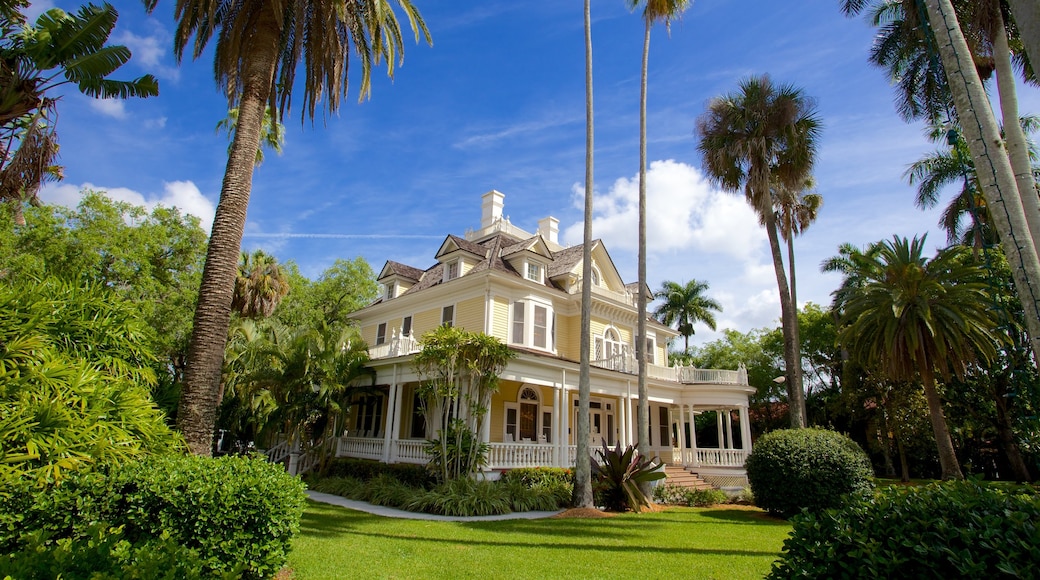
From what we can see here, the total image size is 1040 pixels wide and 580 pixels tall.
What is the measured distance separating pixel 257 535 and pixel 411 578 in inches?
87.7

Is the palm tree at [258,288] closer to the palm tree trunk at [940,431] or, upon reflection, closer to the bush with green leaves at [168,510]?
the bush with green leaves at [168,510]

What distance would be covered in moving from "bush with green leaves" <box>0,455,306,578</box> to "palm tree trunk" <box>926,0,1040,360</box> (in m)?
8.11

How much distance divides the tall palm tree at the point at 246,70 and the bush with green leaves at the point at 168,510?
2.73m

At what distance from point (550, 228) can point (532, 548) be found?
22.0m

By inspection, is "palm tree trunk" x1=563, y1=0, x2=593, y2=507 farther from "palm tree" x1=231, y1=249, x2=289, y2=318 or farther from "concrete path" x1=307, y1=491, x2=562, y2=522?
"palm tree" x1=231, y1=249, x2=289, y2=318

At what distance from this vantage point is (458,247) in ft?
75.6

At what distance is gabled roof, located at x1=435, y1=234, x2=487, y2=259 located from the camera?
23141 millimetres

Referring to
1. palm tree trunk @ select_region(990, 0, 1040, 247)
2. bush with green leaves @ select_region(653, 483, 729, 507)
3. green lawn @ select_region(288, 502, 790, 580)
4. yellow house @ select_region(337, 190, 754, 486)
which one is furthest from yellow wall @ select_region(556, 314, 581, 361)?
palm tree trunk @ select_region(990, 0, 1040, 247)

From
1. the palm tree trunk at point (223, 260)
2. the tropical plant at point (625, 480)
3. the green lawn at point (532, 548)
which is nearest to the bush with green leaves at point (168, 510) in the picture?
the green lawn at point (532, 548)

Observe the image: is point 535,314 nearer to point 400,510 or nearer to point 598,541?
point 400,510

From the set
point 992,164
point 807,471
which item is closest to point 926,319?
point 807,471

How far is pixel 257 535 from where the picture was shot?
242 inches

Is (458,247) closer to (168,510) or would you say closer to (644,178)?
(644,178)

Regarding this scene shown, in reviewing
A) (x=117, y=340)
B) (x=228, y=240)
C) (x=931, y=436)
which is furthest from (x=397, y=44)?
(x=931, y=436)
